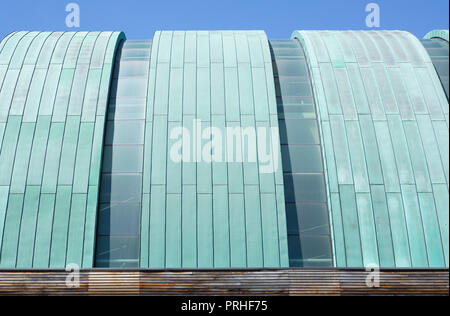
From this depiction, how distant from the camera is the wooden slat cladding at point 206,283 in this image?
12.8 m

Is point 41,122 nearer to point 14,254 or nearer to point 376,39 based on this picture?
point 14,254

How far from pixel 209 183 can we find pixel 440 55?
1449 centimetres

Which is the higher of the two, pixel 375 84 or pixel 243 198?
pixel 375 84

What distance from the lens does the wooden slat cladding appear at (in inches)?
503

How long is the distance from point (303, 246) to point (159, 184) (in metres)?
6.26

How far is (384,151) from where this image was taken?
16.7 metres

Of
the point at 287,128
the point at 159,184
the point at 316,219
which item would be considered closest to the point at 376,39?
the point at 287,128

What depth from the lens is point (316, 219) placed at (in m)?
15.9

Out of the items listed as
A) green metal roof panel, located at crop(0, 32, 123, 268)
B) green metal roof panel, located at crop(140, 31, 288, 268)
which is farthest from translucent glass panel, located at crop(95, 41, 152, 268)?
green metal roof panel, located at crop(140, 31, 288, 268)

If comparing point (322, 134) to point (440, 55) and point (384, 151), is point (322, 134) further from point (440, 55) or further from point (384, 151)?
point (440, 55)

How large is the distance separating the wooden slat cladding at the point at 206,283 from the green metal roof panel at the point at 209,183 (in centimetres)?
181

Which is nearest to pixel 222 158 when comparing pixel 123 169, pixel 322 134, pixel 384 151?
pixel 123 169

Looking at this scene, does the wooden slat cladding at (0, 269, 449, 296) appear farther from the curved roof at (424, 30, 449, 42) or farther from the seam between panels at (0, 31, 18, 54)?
the curved roof at (424, 30, 449, 42)

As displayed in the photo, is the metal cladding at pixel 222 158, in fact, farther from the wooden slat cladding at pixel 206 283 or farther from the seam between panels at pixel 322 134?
the wooden slat cladding at pixel 206 283
